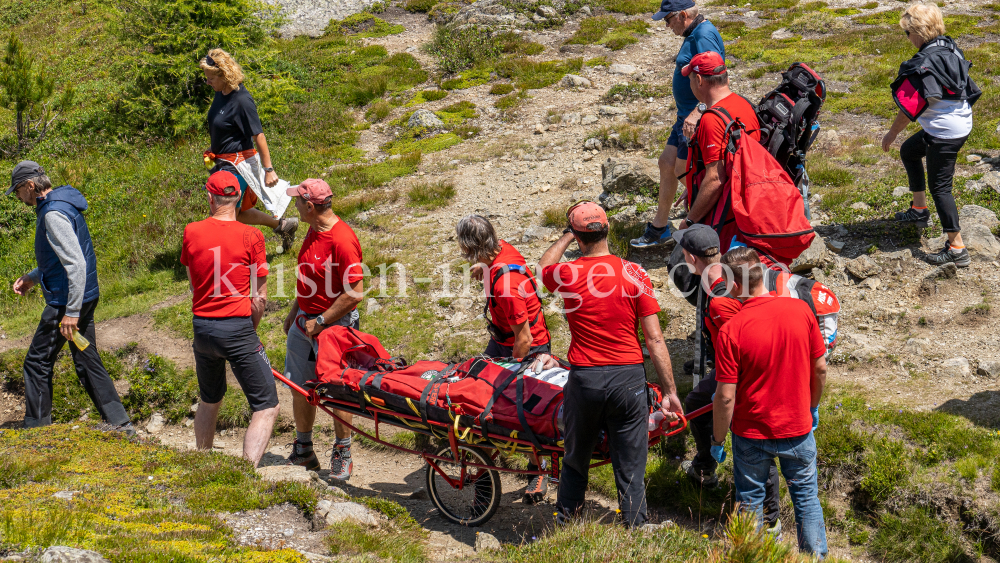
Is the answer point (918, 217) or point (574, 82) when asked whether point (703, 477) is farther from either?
point (574, 82)

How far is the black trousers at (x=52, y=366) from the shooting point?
738 centimetres

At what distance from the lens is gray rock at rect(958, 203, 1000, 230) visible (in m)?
8.81

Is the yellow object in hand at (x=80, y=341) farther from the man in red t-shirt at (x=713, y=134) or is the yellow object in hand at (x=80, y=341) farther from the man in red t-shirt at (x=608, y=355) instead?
the man in red t-shirt at (x=713, y=134)

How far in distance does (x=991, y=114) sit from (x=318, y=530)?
1312cm

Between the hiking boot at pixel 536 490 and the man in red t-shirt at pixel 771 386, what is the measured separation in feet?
7.49

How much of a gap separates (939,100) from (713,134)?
3.75m

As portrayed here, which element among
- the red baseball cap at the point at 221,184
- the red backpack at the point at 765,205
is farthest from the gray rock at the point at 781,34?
the red baseball cap at the point at 221,184

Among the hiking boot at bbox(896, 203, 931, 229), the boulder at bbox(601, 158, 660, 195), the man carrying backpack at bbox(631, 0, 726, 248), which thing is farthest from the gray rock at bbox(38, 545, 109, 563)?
the hiking boot at bbox(896, 203, 931, 229)

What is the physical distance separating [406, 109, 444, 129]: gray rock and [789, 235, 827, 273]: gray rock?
1006 centimetres

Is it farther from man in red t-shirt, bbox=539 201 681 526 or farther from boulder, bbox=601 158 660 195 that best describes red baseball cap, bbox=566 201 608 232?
boulder, bbox=601 158 660 195

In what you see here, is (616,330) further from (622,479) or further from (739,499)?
(739,499)

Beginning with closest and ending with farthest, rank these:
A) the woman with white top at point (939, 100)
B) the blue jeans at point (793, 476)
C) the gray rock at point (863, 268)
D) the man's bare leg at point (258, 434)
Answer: the blue jeans at point (793, 476) < the man's bare leg at point (258, 434) < the woman with white top at point (939, 100) < the gray rock at point (863, 268)

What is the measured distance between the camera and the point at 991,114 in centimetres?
1234

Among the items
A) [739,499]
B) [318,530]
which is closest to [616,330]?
[739,499]
